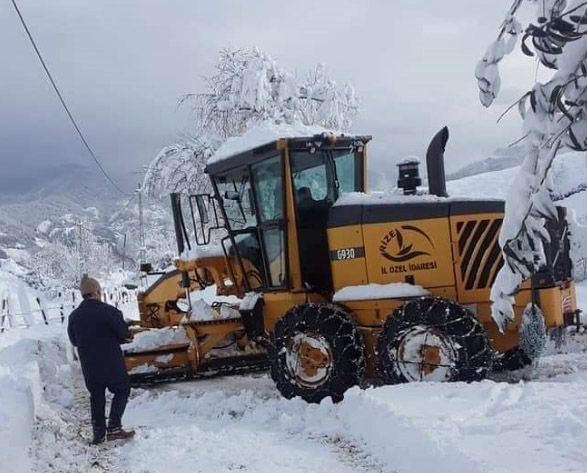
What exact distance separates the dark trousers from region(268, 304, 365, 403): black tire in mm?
1756

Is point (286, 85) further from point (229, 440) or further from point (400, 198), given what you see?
point (229, 440)

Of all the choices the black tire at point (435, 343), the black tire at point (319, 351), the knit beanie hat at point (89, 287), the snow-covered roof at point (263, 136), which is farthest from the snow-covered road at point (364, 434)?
the snow-covered roof at point (263, 136)

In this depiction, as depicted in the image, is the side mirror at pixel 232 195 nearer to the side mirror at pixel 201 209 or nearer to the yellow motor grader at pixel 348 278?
the yellow motor grader at pixel 348 278

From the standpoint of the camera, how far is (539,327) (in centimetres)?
652

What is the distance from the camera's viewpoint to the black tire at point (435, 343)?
6.36m

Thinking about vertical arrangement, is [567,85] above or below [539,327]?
above

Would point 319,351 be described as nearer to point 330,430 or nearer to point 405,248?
point 330,430

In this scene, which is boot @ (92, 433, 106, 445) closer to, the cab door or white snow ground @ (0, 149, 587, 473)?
white snow ground @ (0, 149, 587, 473)

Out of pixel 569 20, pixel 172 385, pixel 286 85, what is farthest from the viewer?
pixel 286 85

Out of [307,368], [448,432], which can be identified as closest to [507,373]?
[307,368]

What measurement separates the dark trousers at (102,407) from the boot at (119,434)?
1.6 inches

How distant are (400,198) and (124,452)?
12.1 ft

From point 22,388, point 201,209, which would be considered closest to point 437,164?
point 201,209

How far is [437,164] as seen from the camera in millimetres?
7391
